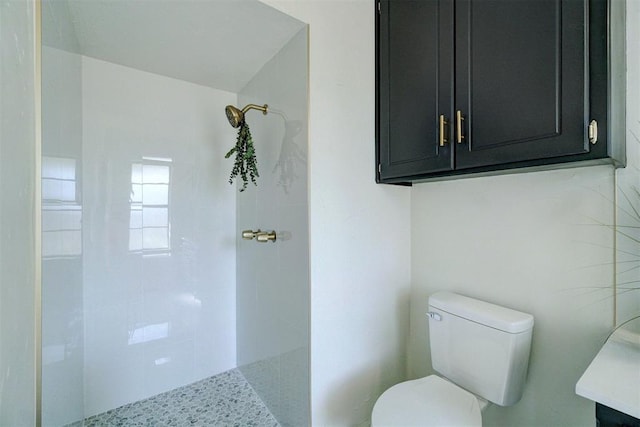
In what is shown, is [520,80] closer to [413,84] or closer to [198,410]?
[413,84]

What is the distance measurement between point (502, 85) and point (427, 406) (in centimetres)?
114

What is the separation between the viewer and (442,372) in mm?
1261

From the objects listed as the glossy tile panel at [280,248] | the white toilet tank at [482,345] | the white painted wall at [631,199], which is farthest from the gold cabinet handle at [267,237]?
the white painted wall at [631,199]

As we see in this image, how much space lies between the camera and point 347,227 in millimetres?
1359

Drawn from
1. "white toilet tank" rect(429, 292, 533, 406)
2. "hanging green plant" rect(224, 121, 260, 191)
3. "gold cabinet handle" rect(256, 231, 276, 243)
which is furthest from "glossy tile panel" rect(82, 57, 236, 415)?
"white toilet tank" rect(429, 292, 533, 406)

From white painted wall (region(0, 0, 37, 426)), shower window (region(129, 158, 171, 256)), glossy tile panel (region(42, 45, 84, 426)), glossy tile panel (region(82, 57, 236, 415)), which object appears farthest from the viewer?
shower window (region(129, 158, 171, 256))

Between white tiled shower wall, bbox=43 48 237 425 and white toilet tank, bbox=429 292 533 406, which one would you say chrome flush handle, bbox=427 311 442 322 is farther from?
white tiled shower wall, bbox=43 48 237 425

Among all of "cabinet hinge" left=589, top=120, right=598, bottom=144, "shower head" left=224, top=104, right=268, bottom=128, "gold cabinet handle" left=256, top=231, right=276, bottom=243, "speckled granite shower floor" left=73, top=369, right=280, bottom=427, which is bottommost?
"speckled granite shower floor" left=73, top=369, right=280, bottom=427

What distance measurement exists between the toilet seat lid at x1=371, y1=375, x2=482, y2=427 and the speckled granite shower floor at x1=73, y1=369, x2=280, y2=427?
722 mm

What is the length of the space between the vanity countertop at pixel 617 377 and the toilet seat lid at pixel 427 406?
0.44m

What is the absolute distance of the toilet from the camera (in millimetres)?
1026

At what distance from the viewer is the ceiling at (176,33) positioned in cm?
114

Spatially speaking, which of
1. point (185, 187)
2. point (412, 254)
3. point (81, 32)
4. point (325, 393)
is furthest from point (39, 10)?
point (412, 254)

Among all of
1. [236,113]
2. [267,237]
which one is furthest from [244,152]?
[267,237]
